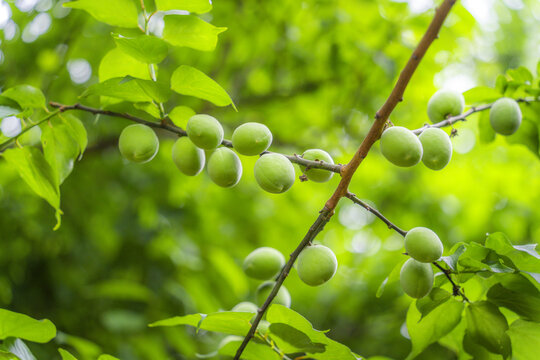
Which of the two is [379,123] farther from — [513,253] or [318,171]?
[513,253]

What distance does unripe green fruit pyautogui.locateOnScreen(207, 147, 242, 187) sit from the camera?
1082 mm

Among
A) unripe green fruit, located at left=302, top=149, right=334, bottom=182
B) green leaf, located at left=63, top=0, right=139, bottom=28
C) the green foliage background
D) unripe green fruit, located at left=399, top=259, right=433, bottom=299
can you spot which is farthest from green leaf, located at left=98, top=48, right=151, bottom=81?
the green foliage background

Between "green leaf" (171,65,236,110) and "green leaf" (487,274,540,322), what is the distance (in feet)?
2.42

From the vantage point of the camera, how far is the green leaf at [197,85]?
1041 mm

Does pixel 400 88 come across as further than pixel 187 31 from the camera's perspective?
No

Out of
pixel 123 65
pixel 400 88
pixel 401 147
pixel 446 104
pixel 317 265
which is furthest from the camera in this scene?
pixel 446 104

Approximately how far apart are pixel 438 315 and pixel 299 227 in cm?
196

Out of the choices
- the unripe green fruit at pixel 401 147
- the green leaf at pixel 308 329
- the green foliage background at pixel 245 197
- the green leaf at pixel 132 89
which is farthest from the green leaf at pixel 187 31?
the green foliage background at pixel 245 197

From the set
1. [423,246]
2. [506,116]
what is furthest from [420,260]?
[506,116]

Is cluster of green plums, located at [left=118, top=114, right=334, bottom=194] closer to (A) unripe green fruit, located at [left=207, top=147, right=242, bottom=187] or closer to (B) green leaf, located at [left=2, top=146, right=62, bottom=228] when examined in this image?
(A) unripe green fruit, located at [left=207, top=147, right=242, bottom=187]

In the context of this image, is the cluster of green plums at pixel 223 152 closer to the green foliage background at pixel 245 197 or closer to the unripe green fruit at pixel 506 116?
the unripe green fruit at pixel 506 116

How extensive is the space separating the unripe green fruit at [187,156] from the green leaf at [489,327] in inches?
28.4

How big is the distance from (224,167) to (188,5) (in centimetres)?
39

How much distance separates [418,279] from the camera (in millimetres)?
1017
